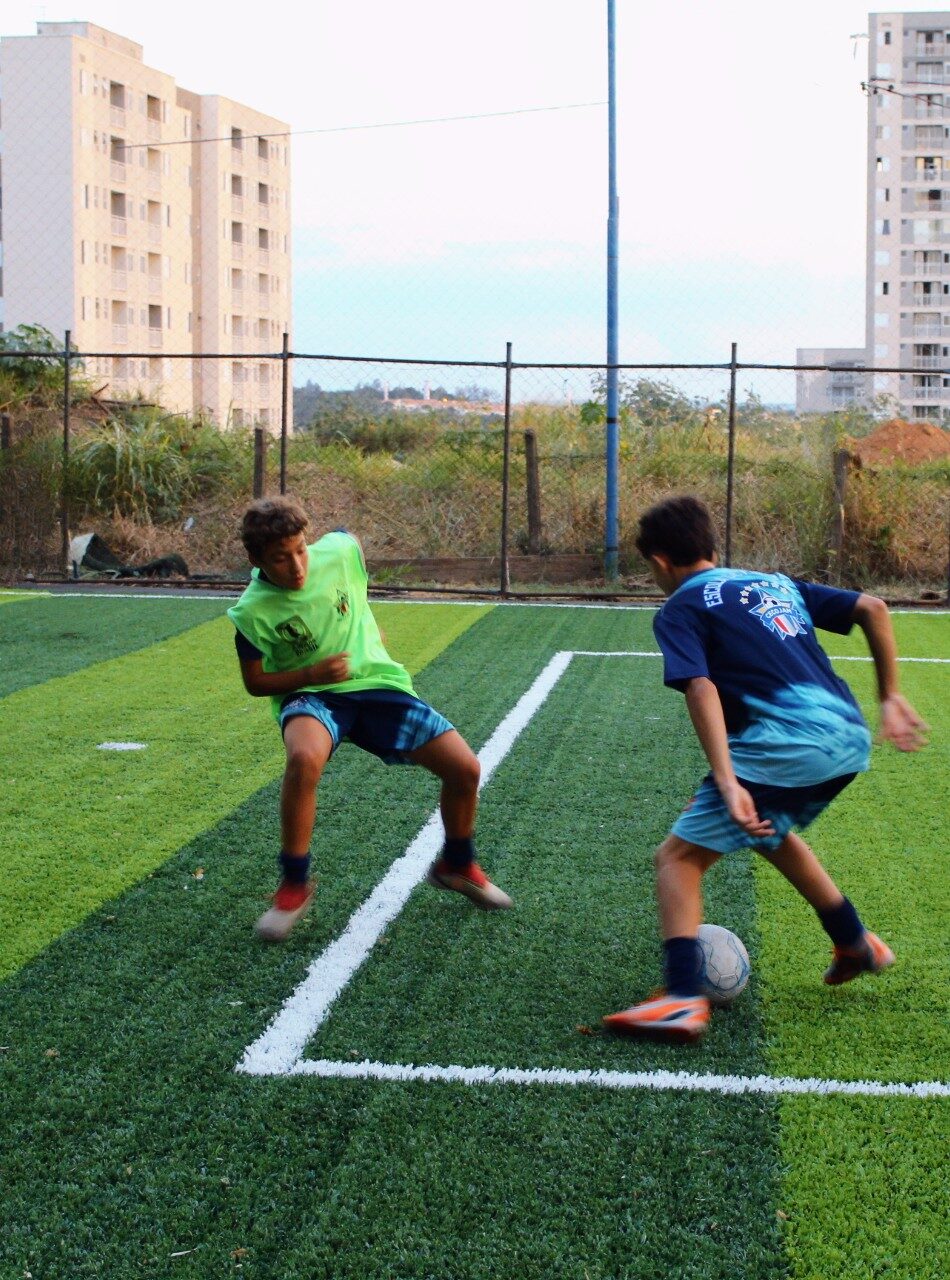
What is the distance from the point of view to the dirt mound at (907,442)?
59.6ft

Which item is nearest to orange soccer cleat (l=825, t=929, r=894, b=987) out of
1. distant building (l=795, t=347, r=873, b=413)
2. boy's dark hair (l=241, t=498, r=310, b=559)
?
boy's dark hair (l=241, t=498, r=310, b=559)

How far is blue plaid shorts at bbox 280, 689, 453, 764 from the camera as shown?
4.64m

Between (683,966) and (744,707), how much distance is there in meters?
0.68

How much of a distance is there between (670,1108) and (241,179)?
6887 cm

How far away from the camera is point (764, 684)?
3672 millimetres

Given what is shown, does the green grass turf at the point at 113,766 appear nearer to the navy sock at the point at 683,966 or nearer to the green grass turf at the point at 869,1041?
the navy sock at the point at 683,966

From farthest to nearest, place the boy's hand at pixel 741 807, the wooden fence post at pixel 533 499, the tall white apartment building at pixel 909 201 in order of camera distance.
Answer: the tall white apartment building at pixel 909 201 → the wooden fence post at pixel 533 499 → the boy's hand at pixel 741 807

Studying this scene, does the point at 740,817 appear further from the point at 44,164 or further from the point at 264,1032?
the point at 44,164

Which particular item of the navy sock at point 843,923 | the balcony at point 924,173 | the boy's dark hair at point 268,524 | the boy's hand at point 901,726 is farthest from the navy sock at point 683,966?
the balcony at point 924,173

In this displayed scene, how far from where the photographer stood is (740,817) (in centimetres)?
343

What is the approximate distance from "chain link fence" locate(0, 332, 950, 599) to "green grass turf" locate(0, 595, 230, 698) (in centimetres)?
179

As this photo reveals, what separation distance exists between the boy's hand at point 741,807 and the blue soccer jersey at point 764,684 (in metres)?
0.20

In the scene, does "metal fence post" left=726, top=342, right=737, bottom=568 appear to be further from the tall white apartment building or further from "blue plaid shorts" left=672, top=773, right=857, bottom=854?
the tall white apartment building

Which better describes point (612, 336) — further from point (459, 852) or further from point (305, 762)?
point (305, 762)
